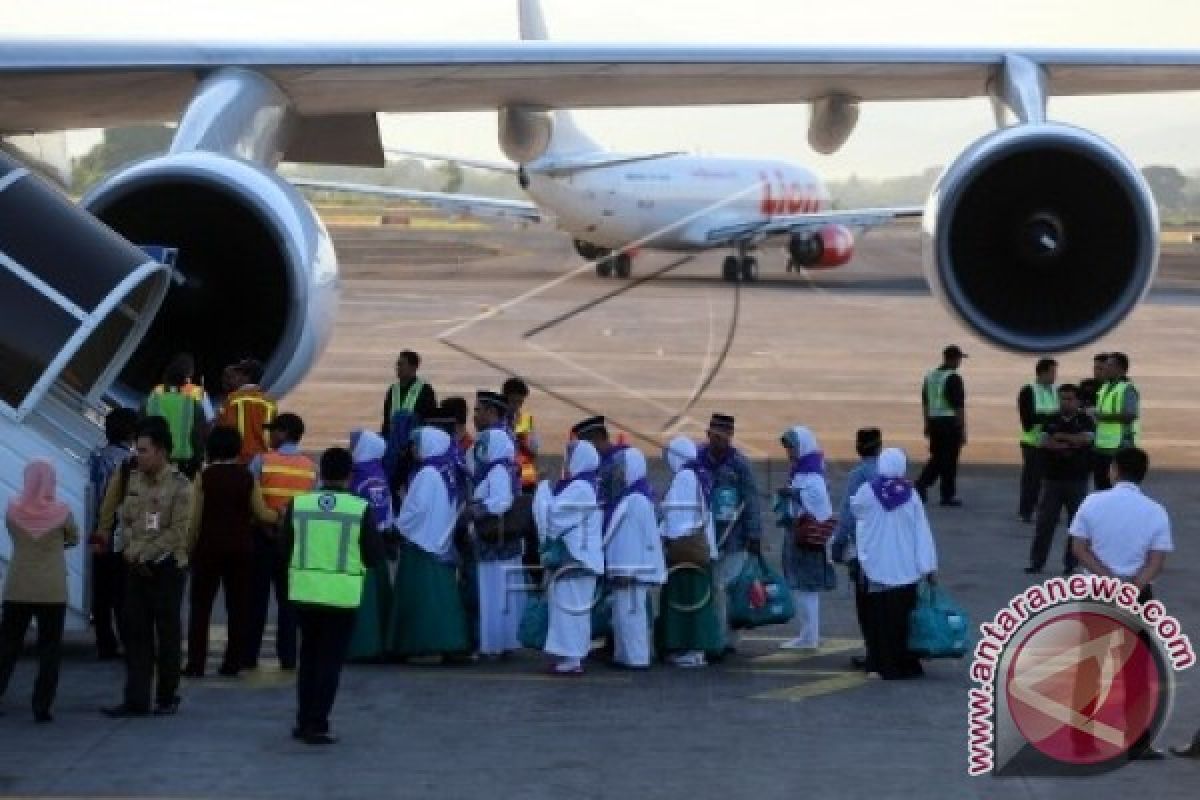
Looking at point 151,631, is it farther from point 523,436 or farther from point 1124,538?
point 523,436

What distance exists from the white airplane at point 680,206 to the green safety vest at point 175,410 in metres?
37.5

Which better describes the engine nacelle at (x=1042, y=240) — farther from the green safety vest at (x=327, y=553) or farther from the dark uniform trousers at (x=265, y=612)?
the green safety vest at (x=327, y=553)

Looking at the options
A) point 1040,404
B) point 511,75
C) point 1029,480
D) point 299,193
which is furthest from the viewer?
point 1029,480

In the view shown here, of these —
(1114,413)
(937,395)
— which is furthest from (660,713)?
(937,395)

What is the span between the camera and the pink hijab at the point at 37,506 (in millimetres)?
11766

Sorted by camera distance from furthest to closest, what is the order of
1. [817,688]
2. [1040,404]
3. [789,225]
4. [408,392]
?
1. [789,225]
2. [1040,404]
3. [408,392]
4. [817,688]

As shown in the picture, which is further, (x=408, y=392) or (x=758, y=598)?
(x=408, y=392)

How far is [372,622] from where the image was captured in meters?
13.5

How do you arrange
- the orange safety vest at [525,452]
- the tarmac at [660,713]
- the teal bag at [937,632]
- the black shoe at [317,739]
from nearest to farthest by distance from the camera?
the tarmac at [660,713], the black shoe at [317,739], the teal bag at [937,632], the orange safety vest at [525,452]

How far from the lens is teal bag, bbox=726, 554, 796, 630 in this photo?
13805 millimetres

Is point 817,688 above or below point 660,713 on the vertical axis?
above

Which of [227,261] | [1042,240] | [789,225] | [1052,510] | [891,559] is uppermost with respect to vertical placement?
[789,225]

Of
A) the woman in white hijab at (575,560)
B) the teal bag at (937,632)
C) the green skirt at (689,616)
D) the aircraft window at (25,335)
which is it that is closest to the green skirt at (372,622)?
the woman in white hijab at (575,560)

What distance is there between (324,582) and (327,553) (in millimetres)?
133
